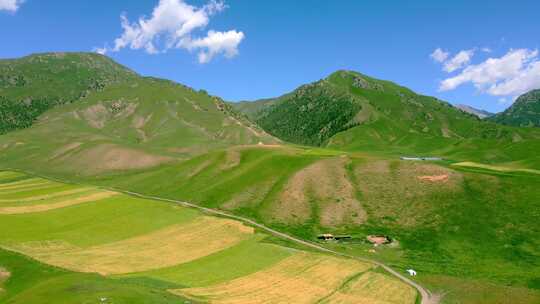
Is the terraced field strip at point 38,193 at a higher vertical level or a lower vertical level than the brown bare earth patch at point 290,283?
higher

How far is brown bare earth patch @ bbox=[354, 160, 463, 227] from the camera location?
108 meters

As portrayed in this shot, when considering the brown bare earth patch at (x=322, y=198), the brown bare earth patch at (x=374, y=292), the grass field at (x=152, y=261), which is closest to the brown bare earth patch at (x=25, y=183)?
the grass field at (x=152, y=261)

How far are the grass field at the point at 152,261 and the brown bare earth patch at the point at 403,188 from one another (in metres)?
31.8

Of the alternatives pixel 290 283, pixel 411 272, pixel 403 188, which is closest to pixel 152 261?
pixel 290 283

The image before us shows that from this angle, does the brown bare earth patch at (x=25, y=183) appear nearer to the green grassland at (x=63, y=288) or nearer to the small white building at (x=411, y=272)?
the green grassland at (x=63, y=288)

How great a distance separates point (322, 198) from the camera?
119 metres

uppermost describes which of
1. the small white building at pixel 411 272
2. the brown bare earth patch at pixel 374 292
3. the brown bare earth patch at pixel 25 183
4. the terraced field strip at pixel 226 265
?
the brown bare earth patch at pixel 25 183

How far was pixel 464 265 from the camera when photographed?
82.9 meters

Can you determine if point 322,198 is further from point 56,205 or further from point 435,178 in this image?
point 56,205

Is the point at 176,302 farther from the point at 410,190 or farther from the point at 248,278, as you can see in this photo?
the point at 410,190

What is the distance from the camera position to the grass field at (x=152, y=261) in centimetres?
5821

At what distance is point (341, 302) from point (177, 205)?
74.4m

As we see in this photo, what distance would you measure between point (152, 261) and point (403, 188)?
70.7m

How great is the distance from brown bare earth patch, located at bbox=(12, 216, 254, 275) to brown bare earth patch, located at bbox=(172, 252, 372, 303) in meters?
14.7
